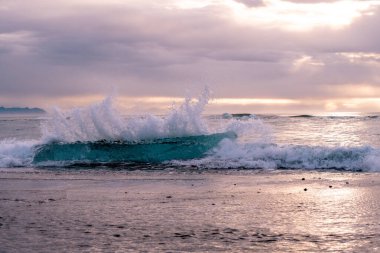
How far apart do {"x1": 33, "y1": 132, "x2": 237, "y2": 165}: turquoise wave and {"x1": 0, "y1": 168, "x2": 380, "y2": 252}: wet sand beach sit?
7.24 meters

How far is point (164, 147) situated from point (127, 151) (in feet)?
5.56

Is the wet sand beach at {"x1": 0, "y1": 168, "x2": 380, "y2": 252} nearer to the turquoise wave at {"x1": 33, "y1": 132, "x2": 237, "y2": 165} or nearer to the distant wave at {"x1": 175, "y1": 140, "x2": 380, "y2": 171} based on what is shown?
the distant wave at {"x1": 175, "y1": 140, "x2": 380, "y2": 171}

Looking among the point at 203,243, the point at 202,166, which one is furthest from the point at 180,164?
the point at 203,243

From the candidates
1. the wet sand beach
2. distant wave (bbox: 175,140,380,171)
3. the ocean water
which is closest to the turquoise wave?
the ocean water

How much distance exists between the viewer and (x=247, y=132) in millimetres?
27844

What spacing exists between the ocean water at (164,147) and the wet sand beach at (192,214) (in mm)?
3844

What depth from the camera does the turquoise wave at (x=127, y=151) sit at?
24.3 metres

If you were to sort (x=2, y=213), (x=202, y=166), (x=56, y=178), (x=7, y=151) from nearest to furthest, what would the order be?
(x=2, y=213) → (x=56, y=178) → (x=202, y=166) → (x=7, y=151)

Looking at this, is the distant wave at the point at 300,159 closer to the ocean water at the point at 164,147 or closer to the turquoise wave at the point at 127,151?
the ocean water at the point at 164,147

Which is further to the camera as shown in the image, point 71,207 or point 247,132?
point 247,132

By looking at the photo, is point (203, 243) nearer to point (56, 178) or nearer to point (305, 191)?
point (305, 191)

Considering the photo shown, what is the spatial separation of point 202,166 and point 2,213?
10761 mm

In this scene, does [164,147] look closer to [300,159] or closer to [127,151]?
[127,151]

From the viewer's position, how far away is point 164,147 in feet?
82.6
